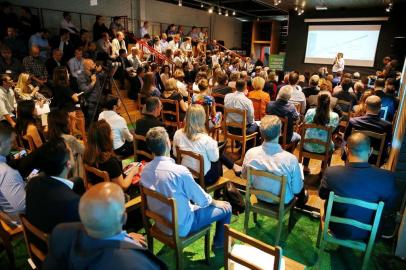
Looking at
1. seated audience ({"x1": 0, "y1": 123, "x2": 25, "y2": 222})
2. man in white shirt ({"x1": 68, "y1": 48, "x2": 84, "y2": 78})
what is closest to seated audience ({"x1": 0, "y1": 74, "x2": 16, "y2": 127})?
man in white shirt ({"x1": 68, "y1": 48, "x2": 84, "y2": 78})

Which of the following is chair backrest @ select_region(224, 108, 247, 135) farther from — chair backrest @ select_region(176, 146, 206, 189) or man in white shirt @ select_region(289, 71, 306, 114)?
chair backrest @ select_region(176, 146, 206, 189)

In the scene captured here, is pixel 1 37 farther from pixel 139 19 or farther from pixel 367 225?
pixel 367 225

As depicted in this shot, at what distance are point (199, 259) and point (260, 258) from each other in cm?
91

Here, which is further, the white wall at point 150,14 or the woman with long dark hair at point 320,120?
the white wall at point 150,14

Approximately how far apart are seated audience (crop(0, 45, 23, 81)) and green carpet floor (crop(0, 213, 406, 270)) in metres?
4.21

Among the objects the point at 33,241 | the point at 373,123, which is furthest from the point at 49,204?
the point at 373,123

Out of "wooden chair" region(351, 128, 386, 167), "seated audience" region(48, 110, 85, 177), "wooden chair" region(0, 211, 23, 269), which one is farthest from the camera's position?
"wooden chair" region(351, 128, 386, 167)

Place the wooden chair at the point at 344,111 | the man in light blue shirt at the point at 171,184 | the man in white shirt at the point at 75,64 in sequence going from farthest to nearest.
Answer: the man in white shirt at the point at 75,64 < the wooden chair at the point at 344,111 < the man in light blue shirt at the point at 171,184

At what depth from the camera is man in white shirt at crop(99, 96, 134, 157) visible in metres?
3.36

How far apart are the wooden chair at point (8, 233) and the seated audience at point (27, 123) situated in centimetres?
101

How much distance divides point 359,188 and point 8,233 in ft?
8.35

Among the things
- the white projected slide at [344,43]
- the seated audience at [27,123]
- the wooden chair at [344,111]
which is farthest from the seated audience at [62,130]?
the white projected slide at [344,43]

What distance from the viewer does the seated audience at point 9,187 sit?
2074mm

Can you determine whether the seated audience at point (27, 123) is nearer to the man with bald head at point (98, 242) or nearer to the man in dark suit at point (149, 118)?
the man in dark suit at point (149, 118)
